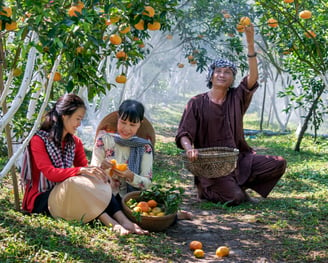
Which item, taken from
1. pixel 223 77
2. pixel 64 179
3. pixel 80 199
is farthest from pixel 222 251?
pixel 223 77

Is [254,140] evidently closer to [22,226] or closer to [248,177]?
[248,177]

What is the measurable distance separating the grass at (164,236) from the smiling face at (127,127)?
2.95 ft

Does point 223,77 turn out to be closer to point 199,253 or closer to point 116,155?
point 116,155

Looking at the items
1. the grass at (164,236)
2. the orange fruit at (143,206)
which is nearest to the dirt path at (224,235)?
the grass at (164,236)

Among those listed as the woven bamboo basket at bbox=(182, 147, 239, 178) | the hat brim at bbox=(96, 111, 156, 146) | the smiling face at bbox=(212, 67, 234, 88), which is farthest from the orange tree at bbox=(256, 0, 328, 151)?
the hat brim at bbox=(96, 111, 156, 146)

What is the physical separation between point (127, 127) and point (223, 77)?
1.31 metres

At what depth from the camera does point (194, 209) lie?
4867mm

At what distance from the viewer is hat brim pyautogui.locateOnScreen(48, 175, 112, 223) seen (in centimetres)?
Result: 370

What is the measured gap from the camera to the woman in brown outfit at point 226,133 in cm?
498

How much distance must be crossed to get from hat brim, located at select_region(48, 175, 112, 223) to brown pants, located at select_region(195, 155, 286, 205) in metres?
1.58

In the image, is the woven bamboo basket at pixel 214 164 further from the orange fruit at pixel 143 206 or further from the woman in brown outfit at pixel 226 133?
the orange fruit at pixel 143 206

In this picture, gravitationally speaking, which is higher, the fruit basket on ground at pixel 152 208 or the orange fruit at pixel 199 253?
the fruit basket on ground at pixel 152 208

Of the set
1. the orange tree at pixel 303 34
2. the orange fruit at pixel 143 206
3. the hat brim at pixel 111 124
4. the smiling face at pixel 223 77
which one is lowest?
the orange fruit at pixel 143 206

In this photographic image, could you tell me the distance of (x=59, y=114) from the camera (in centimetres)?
393
